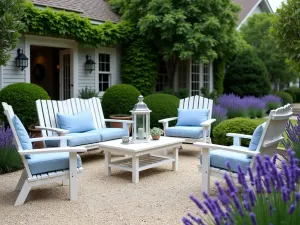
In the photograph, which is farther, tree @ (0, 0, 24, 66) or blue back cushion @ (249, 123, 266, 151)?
tree @ (0, 0, 24, 66)

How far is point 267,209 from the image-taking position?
5.36 ft

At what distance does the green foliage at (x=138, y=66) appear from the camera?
35.8 ft

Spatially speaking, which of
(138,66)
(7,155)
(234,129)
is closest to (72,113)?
(7,155)

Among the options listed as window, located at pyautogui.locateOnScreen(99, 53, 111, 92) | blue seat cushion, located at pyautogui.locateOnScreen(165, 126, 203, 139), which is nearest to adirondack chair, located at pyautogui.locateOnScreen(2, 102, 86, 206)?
blue seat cushion, located at pyautogui.locateOnScreen(165, 126, 203, 139)

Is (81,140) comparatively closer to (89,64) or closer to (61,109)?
(61,109)

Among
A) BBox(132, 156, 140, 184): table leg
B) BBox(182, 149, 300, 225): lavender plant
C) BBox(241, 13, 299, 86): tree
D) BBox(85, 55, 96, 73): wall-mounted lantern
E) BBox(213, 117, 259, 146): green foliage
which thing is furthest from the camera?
BBox(241, 13, 299, 86): tree

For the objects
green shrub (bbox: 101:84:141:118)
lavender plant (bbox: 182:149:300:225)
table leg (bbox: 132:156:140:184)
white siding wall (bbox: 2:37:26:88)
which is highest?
white siding wall (bbox: 2:37:26:88)

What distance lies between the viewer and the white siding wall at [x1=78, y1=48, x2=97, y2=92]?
10039 millimetres

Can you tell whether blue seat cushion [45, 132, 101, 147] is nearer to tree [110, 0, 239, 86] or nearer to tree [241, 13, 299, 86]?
tree [110, 0, 239, 86]

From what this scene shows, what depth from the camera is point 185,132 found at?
20.1 ft

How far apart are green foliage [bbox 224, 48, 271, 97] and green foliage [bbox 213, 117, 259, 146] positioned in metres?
8.75

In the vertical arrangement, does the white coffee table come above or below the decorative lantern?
below

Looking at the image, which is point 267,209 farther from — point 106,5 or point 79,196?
point 106,5

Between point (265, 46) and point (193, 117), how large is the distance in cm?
A: 1267
